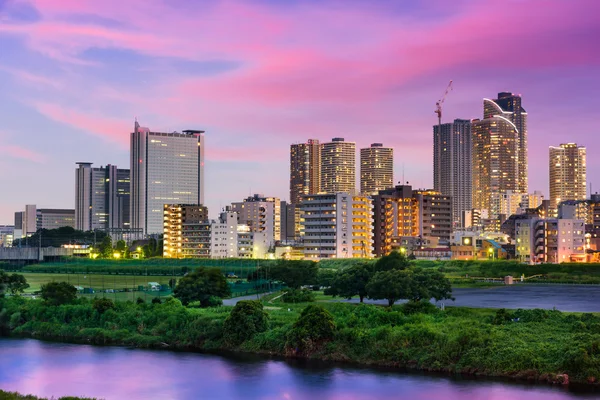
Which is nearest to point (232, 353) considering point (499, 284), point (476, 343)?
point (476, 343)

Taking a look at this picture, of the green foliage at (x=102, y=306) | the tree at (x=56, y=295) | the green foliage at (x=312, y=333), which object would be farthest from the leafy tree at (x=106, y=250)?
the green foliage at (x=312, y=333)

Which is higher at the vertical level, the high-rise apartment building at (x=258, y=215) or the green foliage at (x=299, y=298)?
the high-rise apartment building at (x=258, y=215)

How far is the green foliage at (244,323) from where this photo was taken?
129 feet

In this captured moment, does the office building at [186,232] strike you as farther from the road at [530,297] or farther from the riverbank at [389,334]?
the riverbank at [389,334]

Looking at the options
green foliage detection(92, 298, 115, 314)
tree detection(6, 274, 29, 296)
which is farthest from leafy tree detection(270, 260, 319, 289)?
green foliage detection(92, 298, 115, 314)

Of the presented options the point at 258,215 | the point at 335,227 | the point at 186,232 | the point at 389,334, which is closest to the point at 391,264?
the point at 389,334

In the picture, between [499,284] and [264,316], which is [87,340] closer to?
[264,316]

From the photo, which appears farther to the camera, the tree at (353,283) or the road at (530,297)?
the road at (530,297)

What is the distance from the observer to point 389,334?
117 ft

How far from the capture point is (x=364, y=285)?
51375 mm

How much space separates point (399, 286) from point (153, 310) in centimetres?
1448

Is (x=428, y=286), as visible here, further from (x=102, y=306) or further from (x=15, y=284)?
(x=15, y=284)

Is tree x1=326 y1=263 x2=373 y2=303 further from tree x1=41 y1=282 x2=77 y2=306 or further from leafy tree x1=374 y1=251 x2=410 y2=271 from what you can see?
tree x1=41 y1=282 x2=77 y2=306

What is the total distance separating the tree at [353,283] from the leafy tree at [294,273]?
11.6 m
